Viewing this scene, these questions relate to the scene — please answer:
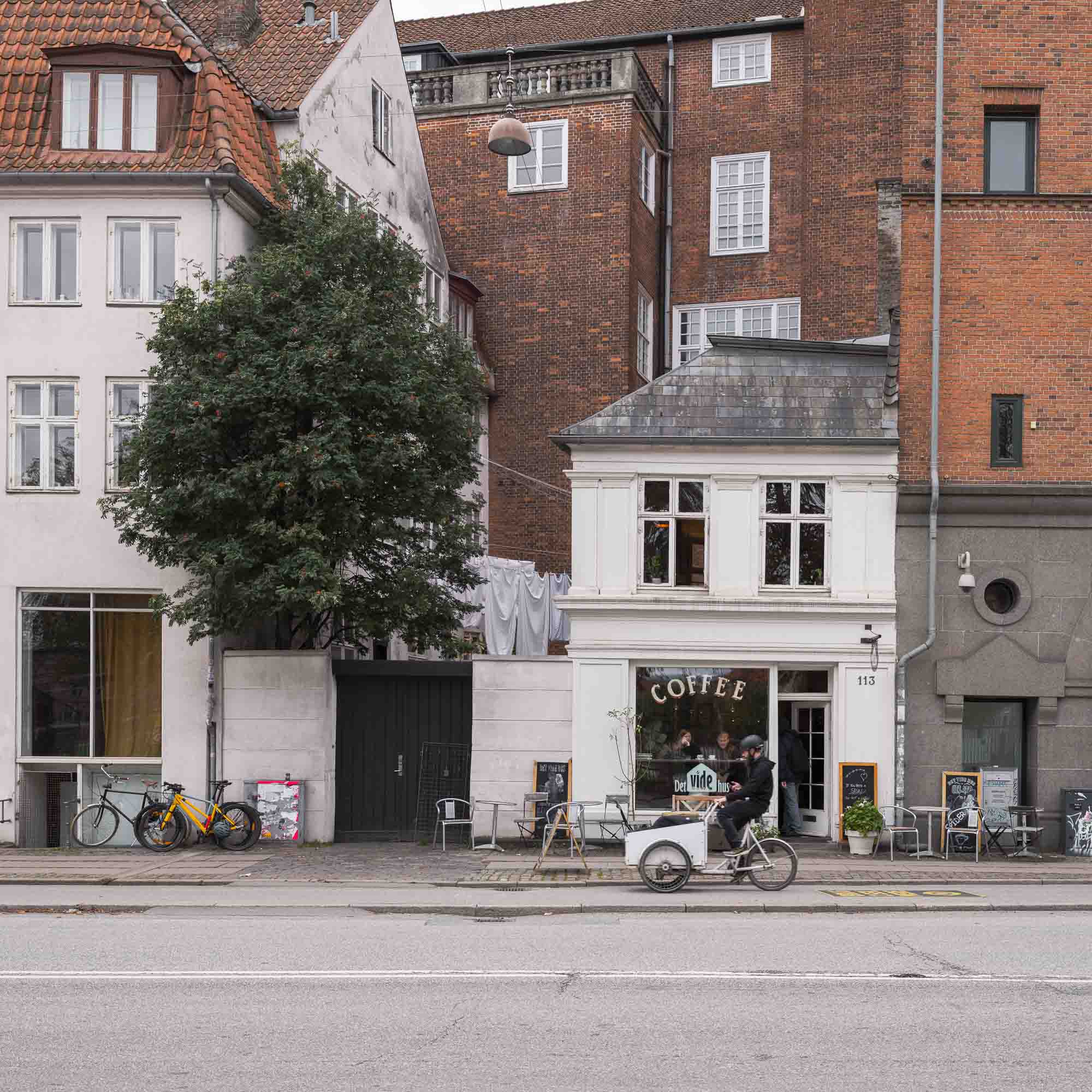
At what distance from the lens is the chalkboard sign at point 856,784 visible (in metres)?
20.7

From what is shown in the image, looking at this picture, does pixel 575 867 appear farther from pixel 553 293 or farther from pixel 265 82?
pixel 553 293

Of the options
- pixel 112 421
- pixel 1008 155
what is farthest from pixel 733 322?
pixel 112 421

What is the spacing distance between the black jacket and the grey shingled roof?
5.80 metres

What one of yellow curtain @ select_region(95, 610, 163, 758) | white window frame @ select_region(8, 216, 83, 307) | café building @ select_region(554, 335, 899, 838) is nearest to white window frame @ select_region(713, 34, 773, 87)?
café building @ select_region(554, 335, 899, 838)

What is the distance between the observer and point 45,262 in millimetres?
22375

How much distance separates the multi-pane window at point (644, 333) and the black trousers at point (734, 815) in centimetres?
1816

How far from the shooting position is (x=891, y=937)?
12.9 m

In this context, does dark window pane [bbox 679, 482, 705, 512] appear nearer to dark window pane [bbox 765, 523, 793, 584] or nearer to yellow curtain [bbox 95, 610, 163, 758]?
dark window pane [bbox 765, 523, 793, 584]

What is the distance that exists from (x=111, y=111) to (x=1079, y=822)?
717 inches

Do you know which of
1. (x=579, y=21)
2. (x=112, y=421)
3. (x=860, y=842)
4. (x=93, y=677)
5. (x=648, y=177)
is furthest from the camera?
(x=579, y=21)

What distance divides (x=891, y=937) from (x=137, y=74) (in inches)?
701

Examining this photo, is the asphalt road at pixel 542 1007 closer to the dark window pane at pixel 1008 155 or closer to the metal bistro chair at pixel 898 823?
the metal bistro chair at pixel 898 823

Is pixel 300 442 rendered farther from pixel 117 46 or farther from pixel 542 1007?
pixel 542 1007

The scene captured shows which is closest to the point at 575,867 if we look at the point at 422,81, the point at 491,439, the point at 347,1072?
the point at 347,1072
